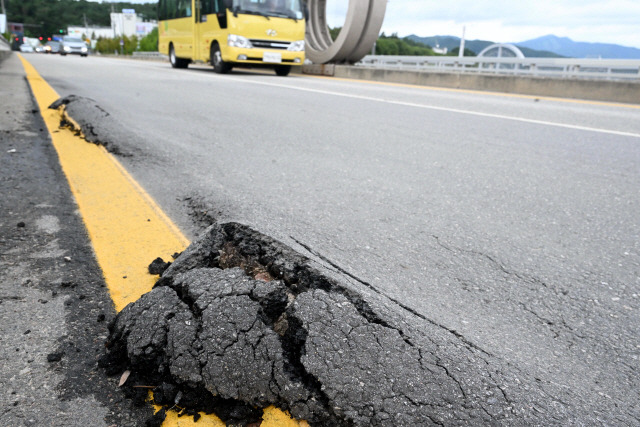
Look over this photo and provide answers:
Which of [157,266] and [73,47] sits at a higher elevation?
[73,47]

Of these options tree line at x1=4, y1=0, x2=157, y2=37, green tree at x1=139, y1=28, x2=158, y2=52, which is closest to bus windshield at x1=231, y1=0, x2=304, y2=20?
green tree at x1=139, y1=28, x2=158, y2=52

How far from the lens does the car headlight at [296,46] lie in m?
14.7

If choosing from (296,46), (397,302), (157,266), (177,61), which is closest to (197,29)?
(177,61)

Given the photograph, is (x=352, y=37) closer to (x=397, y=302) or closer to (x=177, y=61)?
(x=177, y=61)

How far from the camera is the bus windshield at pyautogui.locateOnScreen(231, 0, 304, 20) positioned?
13758 millimetres

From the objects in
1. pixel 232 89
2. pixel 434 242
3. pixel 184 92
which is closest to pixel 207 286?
pixel 434 242

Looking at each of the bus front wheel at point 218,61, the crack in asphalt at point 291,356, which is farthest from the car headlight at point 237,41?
the crack in asphalt at point 291,356

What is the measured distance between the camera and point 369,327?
4.22 ft

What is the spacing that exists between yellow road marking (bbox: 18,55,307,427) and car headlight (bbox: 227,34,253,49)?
11096mm

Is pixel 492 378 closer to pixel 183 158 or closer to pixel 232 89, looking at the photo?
pixel 183 158

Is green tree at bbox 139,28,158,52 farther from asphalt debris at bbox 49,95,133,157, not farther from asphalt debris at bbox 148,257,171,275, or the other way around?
asphalt debris at bbox 148,257,171,275

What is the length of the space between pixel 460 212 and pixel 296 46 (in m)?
13.3

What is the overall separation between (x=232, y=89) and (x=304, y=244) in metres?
7.85

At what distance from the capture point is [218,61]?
14.9 m
